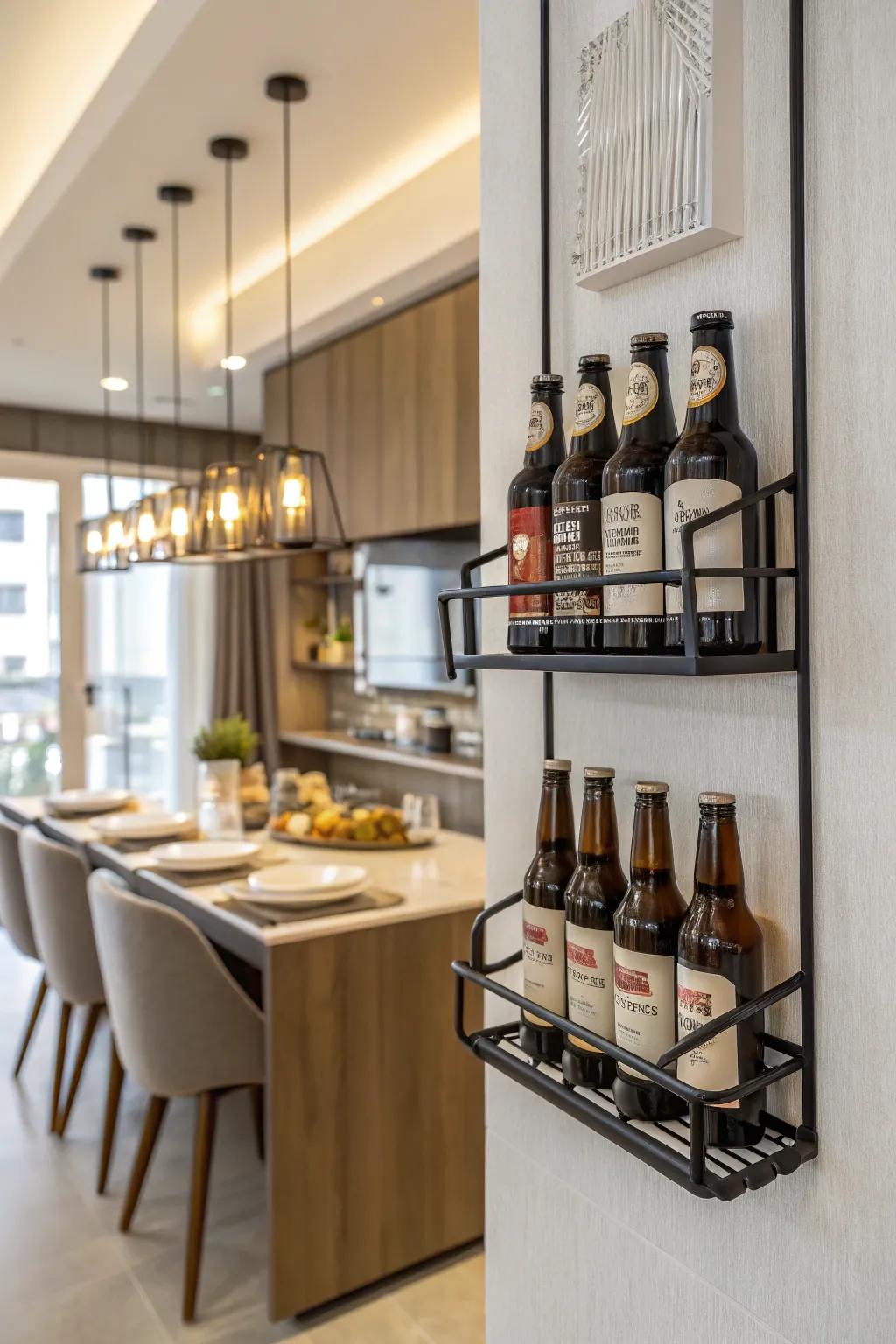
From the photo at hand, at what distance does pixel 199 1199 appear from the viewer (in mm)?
2115

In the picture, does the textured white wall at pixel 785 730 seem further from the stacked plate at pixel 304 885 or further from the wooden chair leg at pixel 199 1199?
the wooden chair leg at pixel 199 1199

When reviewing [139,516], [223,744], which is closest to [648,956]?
[223,744]

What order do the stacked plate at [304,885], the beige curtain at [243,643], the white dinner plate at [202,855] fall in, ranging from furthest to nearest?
the beige curtain at [243,643]
the white dinner plate at [202,855]
the stacked plate at [304,885]

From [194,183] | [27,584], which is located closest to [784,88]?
[194,183]

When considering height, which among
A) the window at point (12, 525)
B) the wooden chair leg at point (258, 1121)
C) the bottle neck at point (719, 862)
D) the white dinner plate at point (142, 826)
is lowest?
the wooden chair leg at point (258, 1121)

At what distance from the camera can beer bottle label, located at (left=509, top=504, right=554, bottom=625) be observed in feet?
3.00

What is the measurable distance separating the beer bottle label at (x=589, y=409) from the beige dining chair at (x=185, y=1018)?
1561 millimetres

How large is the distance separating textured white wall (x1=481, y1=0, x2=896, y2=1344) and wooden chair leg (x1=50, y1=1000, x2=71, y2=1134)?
220cm

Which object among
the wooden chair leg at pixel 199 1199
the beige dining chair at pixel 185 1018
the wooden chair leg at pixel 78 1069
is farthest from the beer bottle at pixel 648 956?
the wooden chair leg at pixel 78 1069

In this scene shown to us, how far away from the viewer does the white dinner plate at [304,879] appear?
7.06 ft

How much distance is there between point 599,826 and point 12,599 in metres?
5.05

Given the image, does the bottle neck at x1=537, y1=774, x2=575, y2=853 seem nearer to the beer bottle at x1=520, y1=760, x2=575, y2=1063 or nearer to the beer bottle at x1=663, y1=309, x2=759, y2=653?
the beer bottle at x1=520, y1=760, x2=575, y2=1063

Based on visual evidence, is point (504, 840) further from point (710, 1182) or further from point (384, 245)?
point (384, 245)

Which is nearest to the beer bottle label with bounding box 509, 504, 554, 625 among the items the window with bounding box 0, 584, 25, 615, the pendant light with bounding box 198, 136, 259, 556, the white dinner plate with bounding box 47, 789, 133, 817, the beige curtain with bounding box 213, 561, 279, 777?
the pendant light with bounding box 198, 136, 259, 556
